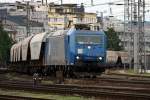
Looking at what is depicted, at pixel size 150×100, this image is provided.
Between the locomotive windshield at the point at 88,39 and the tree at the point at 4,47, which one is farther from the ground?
the locomotive windshield at the point at 88,39

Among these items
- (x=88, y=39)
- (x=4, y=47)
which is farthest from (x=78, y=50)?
(x=4, y=47)

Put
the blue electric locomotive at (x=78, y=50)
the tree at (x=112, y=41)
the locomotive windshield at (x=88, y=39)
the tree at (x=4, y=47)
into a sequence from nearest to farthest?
the blue electric locomotive at (x=78, y=50) < the locomotive windshield at (x=88, y=39) < the tree at (x=4, y=47) < the tree at (x=112, y=41)

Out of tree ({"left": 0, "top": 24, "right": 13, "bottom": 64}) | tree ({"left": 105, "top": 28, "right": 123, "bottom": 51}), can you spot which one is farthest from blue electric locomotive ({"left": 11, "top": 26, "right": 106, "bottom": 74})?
tree ({"left": 105, "top": 28, "right": 123, "bottom": 51})

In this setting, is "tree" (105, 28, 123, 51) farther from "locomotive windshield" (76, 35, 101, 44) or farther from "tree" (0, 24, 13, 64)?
"locomotive windshield" (76, 35, 101, 44)

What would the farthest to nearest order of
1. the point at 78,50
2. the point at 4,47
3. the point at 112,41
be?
the point at 112,41 → the point at 4,47 → the point at 78,50

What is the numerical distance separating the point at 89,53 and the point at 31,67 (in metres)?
11.0

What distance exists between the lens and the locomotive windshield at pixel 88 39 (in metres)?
30.5

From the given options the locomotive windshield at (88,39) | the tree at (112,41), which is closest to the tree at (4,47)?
the tree at (112,41)

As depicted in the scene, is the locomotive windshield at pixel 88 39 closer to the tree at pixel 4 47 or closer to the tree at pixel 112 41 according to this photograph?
the tree at pixel 4 47

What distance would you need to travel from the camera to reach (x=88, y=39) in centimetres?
3061

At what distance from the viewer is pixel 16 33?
5177 inches

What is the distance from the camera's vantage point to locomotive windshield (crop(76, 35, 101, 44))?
30523mm

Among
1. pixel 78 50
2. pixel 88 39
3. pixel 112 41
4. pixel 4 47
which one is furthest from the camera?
pixel 112 41

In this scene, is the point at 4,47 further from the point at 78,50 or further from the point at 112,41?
the point at 78,50
